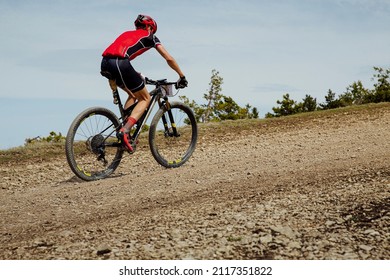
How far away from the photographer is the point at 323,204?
21.8 ft

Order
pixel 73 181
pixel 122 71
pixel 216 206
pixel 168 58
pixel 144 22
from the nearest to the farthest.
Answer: pixel 216 206
pixel 122 71
pixel 144 22
pixel 168 58
pixel 73 181

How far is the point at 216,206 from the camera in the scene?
6.83 meters

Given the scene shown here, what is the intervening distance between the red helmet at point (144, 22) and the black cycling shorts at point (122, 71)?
778mm

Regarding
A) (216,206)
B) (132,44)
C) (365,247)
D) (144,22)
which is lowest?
(365,247)

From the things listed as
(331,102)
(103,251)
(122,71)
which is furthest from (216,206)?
(331,102)

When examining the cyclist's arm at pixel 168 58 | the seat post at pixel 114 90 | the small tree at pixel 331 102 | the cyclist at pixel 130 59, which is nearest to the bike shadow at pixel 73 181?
the cyclist at pixel 130 59

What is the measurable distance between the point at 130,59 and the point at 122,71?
274 millimetres

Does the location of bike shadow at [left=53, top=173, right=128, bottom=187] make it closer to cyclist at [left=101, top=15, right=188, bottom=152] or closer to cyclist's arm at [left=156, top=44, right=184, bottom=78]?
cyclist at [left=101, top=15, right=188, bottom=152]

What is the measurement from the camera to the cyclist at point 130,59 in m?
8.84

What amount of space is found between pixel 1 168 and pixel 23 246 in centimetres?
665

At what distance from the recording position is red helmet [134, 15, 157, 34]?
9.17 m

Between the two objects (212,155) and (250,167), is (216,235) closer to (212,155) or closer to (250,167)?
(250,167)

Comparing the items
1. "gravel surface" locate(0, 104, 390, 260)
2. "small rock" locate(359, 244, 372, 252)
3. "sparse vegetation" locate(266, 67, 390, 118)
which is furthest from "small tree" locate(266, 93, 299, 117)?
"small rock" locate(359, 244, 372, 252)

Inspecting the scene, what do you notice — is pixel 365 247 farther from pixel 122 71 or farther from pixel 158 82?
pixel 158 82
